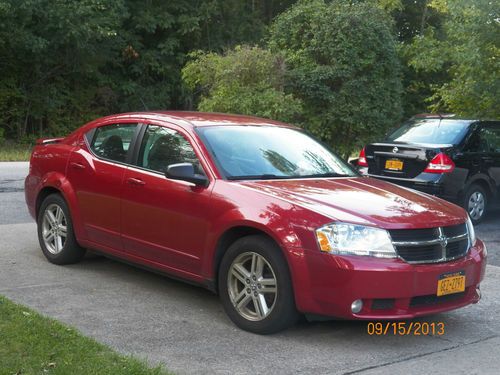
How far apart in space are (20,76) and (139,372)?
2655cm

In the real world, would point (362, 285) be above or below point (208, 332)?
above

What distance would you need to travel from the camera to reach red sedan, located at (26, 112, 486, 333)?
4.81 metres

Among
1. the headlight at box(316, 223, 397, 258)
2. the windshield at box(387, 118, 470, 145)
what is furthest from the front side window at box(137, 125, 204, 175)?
the windshield at box(387, 118, 470, 145)

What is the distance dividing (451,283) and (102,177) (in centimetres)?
316

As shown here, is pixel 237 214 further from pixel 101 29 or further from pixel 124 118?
pixel 101 29

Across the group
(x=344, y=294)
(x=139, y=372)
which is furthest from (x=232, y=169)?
(x=139, y=372)

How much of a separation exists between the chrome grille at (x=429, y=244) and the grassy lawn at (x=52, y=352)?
1.80 metres

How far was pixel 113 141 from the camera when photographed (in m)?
6.70

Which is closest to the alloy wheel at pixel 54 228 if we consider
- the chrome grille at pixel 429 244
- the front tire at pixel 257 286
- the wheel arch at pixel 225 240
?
the wheel arch at pixel 225 240

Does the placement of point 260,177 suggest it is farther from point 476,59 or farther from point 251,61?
point 251,61

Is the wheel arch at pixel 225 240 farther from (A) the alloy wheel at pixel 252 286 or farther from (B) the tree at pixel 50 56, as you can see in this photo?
(B) the tree at pixel 50 56

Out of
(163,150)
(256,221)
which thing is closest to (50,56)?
(163,150)

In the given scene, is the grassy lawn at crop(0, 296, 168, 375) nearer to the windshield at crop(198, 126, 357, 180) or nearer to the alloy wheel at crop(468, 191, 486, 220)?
the windshield at crop(198, 126, 357, 180)

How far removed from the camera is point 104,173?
6.46 meters
